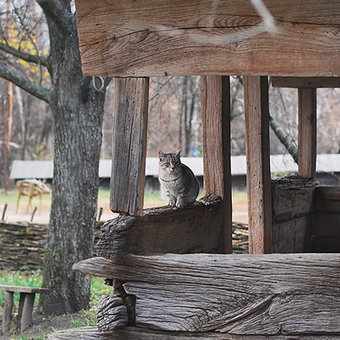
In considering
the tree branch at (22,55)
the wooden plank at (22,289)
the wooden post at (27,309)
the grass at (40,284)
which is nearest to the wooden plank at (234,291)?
the grass at (40,284)

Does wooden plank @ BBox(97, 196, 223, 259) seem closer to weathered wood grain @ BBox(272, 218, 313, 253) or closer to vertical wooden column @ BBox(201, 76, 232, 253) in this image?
vertical wooden column @ BBox(201, 76, 232, 253)

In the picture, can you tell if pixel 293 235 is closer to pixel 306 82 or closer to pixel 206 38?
pixel 306 82

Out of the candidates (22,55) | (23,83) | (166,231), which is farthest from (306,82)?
(22,55)

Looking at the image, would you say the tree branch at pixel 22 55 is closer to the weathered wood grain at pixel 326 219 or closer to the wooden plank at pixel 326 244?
the weathered wood grain at pixel 326 219

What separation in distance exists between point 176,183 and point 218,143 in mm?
622

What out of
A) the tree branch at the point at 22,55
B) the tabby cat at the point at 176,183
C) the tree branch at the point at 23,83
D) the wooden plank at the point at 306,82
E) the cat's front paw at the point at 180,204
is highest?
the tree branch at the point at 22,55

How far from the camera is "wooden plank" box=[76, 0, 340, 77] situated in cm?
295

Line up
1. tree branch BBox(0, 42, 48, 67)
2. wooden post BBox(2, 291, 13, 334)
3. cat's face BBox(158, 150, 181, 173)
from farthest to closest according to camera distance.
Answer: tree branch BBox(0, 42, 48, 67), wooden post BBox(2, 291, 13, 334), cat's face BBox(158, 150, 181, 173)

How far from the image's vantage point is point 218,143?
4703mm

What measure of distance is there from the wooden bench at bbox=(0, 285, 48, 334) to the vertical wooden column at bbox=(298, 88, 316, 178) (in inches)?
159

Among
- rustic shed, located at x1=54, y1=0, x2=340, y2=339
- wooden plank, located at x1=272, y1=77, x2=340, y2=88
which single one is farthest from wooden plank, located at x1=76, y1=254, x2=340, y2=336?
wooden plank, located at x1=272, y1=77, x2=340, y2=88

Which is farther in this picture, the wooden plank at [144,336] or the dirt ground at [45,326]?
the dirt ground at [45,326]

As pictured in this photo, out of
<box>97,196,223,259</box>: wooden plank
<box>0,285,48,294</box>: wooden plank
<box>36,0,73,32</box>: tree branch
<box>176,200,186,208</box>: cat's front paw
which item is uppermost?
<box>36,0,73,32</box>: tree branch

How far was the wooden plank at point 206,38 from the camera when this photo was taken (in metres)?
2.95
